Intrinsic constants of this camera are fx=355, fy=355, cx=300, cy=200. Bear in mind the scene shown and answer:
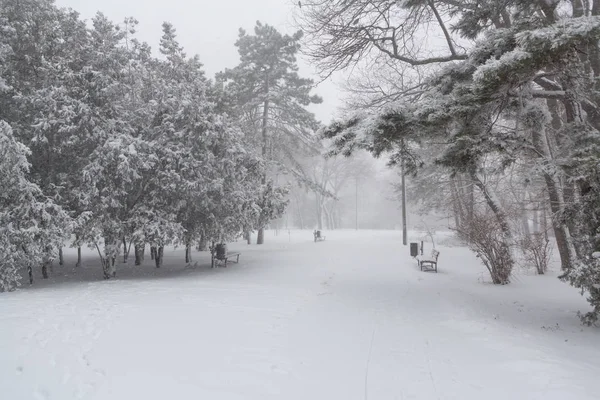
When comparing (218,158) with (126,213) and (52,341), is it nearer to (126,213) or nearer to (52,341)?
(126,213)

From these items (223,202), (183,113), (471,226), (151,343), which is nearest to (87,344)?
(151,343)

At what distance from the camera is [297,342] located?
17.7ft

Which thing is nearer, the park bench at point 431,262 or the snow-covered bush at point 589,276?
the snow-covered bush at point 589,276

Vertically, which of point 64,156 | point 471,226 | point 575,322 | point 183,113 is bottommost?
point 575,322

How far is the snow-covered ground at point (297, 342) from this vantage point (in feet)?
12.9

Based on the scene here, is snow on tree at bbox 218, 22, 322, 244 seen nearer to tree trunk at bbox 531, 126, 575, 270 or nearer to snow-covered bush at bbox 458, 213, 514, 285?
snow-covered bush at bbox 458, 213, 514, 285

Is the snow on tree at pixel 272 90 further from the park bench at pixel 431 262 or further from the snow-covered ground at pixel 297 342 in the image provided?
the snow-covered ground at pixel 297 342

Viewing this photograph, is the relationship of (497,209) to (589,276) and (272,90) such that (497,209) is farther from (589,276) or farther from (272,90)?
(272,90)

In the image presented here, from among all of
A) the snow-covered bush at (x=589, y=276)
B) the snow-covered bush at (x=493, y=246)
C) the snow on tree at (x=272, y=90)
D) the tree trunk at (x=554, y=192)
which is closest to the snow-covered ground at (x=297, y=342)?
the snow-covered bush at (x=493, y=246)

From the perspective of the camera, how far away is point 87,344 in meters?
4.93

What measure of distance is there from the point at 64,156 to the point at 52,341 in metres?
8.39

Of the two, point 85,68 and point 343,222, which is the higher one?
point 85,68

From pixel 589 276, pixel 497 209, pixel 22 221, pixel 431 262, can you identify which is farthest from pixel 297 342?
pixel 497 209

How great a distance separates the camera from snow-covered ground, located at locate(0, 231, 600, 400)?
12.9 ft
